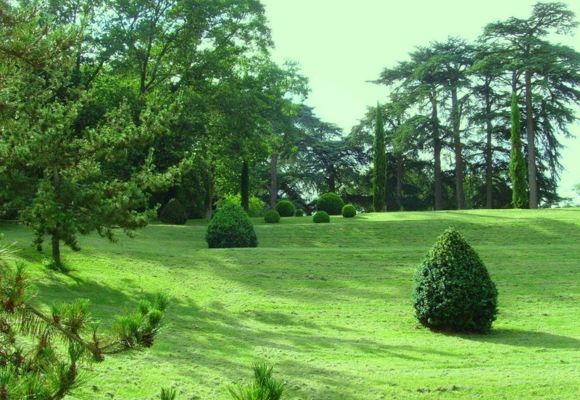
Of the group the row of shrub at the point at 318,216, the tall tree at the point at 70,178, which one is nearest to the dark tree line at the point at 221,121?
the tall tree at the point at 70,178

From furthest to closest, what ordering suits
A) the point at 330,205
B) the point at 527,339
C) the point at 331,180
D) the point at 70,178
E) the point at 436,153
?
1. the point at 331,180
2. the point at 436,153
3. the point at 330,205
4. the point at 70,178
5. the point at 527,339

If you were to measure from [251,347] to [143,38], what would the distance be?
79.6 feet

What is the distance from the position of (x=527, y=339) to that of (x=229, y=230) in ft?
37.1

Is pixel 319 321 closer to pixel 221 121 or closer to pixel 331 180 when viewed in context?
pixel 221 121

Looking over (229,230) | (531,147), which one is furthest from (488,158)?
(229,230)

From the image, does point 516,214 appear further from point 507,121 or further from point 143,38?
point 143,38

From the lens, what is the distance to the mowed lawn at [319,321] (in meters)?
7.20

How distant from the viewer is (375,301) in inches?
528

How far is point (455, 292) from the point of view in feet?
35.8

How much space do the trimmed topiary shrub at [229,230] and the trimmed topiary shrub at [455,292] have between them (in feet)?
31.2

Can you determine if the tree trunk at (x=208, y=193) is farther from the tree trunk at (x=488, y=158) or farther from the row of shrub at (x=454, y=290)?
the row of shrub at (x=454, y=290)

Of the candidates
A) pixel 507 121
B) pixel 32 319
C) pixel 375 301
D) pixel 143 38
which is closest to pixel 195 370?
pixel 32 319

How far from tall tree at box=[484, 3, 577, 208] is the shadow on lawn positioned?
30817 mm

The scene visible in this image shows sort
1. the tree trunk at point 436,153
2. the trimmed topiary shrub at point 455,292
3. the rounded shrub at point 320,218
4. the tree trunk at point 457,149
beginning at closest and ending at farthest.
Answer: the trimmed topiary shrub at point 455,292 < the rounded shrub at point 320,218 < the tree trunk at point 457,149 < the tree trunk at point 436,153
